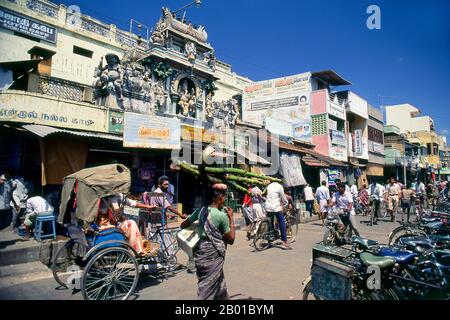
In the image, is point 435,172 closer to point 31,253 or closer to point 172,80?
point 172,80

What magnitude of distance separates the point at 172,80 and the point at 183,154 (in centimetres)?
502

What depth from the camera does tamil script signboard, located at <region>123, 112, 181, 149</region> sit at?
1038cm

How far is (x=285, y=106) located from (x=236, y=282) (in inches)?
819

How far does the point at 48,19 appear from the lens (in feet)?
57.4

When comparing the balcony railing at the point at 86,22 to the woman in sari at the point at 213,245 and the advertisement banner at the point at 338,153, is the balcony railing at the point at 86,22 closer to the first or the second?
the advertisement banner at the point at 338,153

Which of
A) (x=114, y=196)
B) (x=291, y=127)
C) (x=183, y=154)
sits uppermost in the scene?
(x=291, y=127)

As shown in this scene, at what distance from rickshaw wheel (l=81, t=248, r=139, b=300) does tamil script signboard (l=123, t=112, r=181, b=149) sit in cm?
630

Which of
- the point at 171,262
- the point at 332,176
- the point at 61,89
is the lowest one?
the point at 171,262

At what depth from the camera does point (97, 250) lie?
4.46m

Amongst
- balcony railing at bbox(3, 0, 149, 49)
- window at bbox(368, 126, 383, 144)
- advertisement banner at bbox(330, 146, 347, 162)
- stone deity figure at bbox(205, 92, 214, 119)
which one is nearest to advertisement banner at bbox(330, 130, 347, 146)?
advertisement banner at bbox(330, 146, 347, 162)

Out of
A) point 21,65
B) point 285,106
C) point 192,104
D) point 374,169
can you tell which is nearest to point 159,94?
point 192,104

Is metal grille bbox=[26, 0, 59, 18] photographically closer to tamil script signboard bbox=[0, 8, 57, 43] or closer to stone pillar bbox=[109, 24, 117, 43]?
tamil script signboard bbox=[0, 8, 57, 43]

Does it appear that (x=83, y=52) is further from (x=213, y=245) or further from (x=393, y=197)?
(x=393, y=197)
